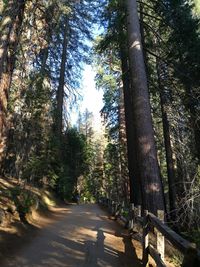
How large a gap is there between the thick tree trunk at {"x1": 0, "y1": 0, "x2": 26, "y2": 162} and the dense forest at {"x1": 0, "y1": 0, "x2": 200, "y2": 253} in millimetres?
35

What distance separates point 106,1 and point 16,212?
10.3 m

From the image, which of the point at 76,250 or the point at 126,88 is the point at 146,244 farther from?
the point at 126,88

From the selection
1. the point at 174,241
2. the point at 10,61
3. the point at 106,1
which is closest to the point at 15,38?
the point at 10,61

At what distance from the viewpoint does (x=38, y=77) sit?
17750mm

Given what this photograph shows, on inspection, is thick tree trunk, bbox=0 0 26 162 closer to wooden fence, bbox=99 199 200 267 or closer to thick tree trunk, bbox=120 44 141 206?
thick tree trunk, bbox=120 44 141 206

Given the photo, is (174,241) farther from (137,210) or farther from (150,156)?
(137,210)

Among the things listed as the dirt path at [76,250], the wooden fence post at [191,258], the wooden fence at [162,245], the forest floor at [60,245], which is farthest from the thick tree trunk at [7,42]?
the wooden fence post at [191,258]

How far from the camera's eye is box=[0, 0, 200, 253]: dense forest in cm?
948

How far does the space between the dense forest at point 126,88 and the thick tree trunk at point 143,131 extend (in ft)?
0.09

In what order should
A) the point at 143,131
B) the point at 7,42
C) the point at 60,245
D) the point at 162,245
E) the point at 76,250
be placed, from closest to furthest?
the point at 162,245 < the point at 76,250 < the point at 60,245 < the point at 143,131 < the point at 7,42

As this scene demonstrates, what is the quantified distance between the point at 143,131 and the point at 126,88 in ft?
19.0

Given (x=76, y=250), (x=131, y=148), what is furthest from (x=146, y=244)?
(x=131, y=148)

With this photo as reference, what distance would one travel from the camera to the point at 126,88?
46.9 ft

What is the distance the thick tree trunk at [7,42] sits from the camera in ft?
33.6
